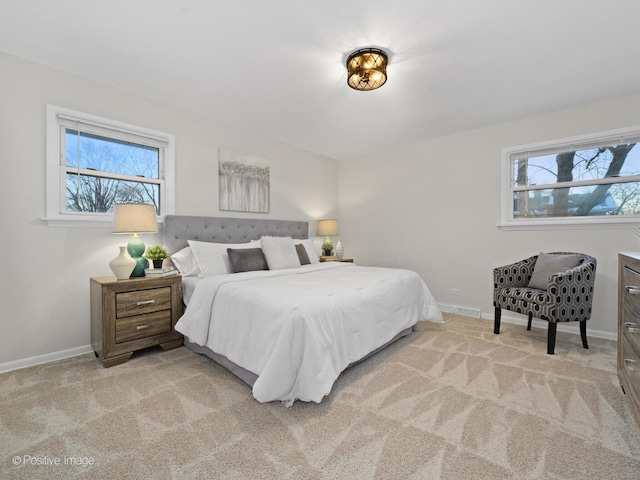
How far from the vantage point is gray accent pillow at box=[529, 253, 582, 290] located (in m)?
2.94

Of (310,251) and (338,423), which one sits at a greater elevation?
(310,251)

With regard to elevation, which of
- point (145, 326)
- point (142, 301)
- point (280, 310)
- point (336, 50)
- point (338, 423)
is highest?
point (336, 50)

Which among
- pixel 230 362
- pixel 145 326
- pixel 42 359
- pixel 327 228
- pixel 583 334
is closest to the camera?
pixel 230 362

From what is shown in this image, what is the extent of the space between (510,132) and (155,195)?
4.25m

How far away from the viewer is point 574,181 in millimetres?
3318

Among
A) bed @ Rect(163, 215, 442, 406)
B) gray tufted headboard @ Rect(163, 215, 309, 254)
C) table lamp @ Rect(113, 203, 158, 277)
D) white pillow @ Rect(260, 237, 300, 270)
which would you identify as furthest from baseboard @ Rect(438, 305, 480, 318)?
table lamp @ Rect(113, 203, 158, 277)

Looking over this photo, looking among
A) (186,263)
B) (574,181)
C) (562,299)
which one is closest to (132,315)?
(186,263)

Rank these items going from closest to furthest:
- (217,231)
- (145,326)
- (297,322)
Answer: (297,322) < (145,326) < (217,231)

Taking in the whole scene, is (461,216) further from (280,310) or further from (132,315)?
(132,315)

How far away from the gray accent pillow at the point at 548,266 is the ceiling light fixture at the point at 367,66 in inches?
99.1

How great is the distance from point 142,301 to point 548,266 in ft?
12.9

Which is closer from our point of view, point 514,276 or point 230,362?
point 230,362

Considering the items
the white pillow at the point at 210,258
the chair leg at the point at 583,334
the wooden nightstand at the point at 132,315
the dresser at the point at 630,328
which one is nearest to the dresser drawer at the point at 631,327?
the dresser at the point at 630,328

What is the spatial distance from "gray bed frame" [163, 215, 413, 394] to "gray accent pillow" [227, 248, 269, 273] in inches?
20.6
